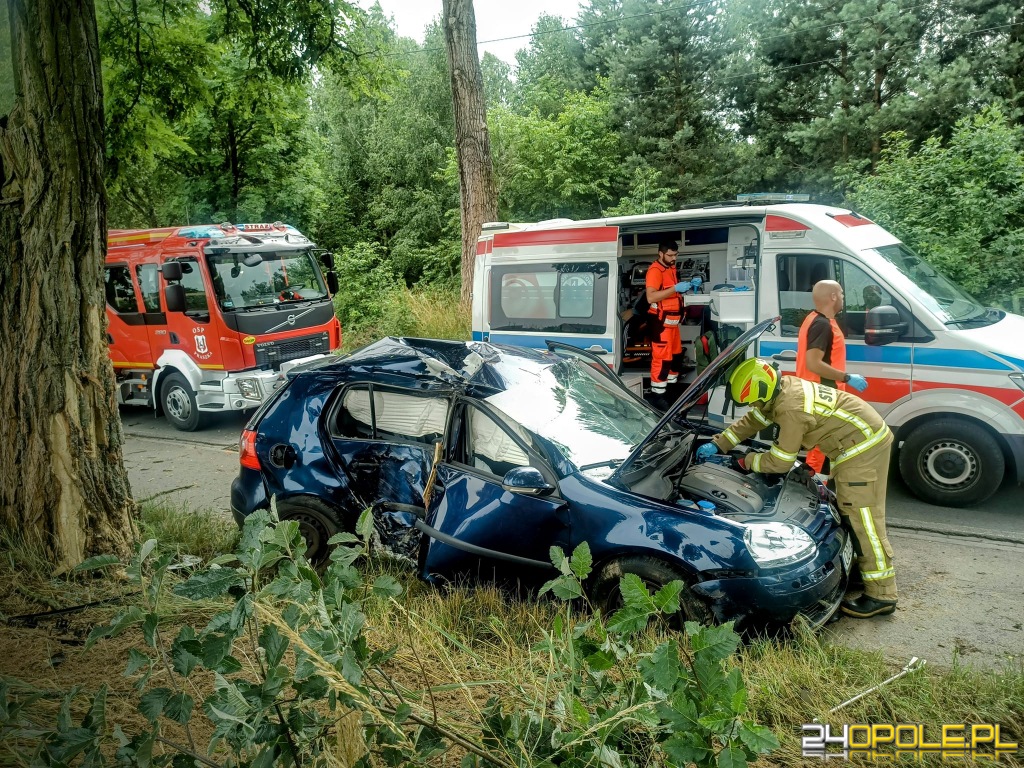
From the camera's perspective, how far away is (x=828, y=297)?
5.98 m

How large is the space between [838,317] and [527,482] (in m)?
3.82

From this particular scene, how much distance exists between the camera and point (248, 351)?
9.92 m

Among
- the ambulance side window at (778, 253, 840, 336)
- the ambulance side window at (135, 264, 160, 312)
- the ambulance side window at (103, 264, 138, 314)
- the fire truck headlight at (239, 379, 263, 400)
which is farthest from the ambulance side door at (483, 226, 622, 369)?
the ambulance side window at (103, 264, 138, 314)

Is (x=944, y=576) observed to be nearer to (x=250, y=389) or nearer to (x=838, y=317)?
(x=838, y=317)

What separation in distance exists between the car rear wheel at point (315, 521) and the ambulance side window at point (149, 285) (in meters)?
6.56

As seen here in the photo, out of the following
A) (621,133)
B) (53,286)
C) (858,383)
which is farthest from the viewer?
(621,133)

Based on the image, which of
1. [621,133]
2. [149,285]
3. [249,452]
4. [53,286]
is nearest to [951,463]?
[249,452]

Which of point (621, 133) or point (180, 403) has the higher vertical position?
point (621, 133)

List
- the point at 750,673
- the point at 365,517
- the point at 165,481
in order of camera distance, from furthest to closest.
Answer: the point at 165,481 < the point at 750,673 < the point at 365,517

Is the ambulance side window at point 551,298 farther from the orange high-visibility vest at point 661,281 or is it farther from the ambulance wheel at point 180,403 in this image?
the ambulance wheel at point 180,403

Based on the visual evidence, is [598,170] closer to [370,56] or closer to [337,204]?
[337,204]

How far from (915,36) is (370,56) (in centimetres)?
1477

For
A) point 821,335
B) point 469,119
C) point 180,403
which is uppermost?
point 469,119

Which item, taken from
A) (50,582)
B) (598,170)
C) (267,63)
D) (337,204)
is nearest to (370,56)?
(267,63)
